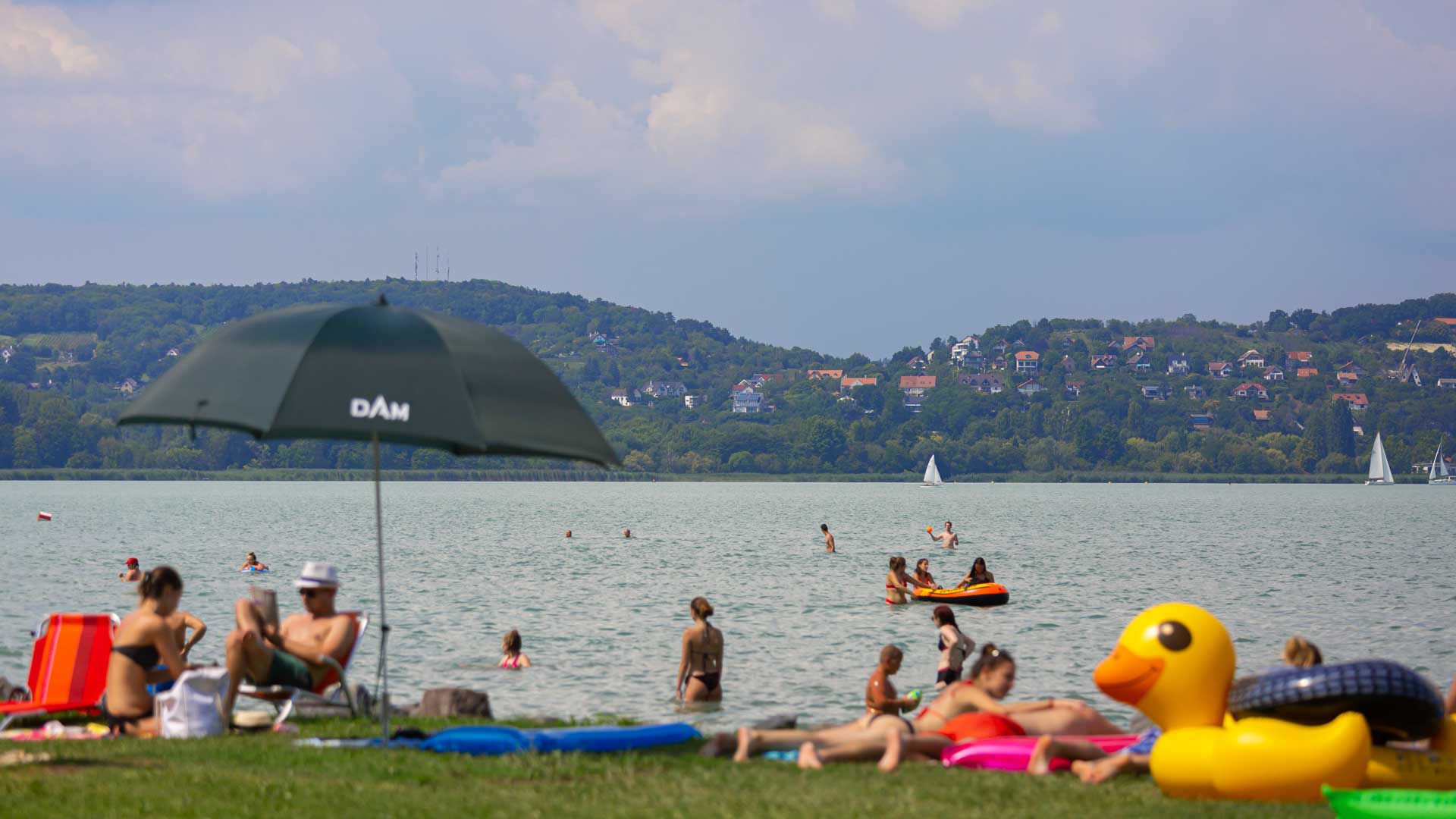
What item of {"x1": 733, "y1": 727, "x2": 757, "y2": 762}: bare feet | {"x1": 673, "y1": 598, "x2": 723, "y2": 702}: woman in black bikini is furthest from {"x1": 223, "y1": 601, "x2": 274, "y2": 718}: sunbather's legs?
{"x1": 673, "y1": 598, "x2": 723, "y2": 702}: woman in black bikini

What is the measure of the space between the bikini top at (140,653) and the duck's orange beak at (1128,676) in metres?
5.99

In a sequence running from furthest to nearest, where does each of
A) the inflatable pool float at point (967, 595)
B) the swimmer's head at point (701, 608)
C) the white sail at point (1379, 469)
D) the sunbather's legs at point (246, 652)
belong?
the white sail at point (1379, 469)
the inflatable pool float at point (967, 595)
the swimmer's head at point (701, 608)
the sunbather's legs at point (246, 652)

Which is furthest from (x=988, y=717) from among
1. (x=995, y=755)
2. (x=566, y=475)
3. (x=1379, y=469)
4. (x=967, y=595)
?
(x=566, y=475)

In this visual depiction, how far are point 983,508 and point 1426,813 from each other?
9895 cm

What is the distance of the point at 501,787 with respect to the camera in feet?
26.7

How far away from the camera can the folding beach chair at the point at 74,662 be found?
10.9m

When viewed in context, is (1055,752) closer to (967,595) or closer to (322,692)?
(322,692)

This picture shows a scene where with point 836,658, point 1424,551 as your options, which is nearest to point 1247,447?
point 1424,551

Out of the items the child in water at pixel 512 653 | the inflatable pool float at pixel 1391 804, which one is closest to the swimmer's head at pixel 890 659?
the inflatable pool float at pixel 1391 804

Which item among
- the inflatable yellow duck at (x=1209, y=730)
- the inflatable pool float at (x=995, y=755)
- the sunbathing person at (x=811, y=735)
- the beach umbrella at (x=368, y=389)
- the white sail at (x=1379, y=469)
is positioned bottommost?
the inflatable pool float at (x=995, y=755)

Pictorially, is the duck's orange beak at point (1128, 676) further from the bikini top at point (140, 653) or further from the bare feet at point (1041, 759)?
the bikini top at point (140, 653)

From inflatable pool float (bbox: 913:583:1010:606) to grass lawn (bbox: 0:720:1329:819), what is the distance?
20.0 m

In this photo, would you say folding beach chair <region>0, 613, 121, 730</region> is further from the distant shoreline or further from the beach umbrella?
the distant shoreline

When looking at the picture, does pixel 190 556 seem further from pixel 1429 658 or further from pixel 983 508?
pixel 983 508
